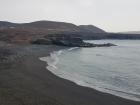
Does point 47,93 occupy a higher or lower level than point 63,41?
lower

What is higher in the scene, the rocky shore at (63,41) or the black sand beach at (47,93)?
the rocky shore at (63,41)

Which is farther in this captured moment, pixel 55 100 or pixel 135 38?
pixel 135 38

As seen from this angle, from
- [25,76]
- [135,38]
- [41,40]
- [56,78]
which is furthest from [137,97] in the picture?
[135,38]

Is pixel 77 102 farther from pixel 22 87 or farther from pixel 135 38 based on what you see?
pixel 135 38

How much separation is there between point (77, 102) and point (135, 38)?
589 ft

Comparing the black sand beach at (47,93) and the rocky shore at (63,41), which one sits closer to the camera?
the black sand beach at (47,93)

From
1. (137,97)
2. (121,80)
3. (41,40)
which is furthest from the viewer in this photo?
(41,40)

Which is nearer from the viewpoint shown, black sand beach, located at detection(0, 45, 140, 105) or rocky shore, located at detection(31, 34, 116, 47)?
black sand beach, located at detection(0, 45, 140, 105)

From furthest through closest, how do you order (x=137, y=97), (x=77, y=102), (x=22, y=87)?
(x=22, y=87) < (x=137, y=97) < (x=77, y=102)

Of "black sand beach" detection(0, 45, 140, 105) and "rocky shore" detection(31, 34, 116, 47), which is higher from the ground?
"rocky shore" detection(31, 34, 116, 47)

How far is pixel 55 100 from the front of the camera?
19.1m

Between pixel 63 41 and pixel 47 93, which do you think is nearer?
pixel 47 93

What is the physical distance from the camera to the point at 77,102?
19031mm

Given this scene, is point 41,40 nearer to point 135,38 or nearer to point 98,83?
point 98,83
